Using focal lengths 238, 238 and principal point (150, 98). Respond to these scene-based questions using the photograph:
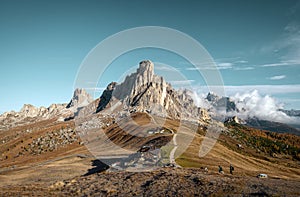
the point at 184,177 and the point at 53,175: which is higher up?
the point at 184,177

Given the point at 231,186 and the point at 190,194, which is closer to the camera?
the point at 190,194

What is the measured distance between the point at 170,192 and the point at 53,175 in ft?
136

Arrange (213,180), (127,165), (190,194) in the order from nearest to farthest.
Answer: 1. (190,194)
2. (213,180)
3. (127,165)

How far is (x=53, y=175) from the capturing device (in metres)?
62.8

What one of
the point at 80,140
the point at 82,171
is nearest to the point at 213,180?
the point at 82,171

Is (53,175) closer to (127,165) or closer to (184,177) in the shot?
(127,165)

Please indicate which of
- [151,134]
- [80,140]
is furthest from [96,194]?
[80,140]

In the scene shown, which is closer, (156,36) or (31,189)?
(156,36)

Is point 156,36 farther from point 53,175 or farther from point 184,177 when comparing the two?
point 53,175

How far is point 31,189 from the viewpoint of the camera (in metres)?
36.8

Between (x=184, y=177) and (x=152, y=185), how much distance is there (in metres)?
7.36

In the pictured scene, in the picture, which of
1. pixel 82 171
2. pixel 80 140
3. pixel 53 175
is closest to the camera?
pixel 53 175

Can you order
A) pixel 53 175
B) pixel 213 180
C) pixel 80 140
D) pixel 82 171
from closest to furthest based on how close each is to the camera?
pixel 213 180 → pixel 53 175 → pixel 82 171 → pixel 80 140

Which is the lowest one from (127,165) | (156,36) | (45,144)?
(45,144)
